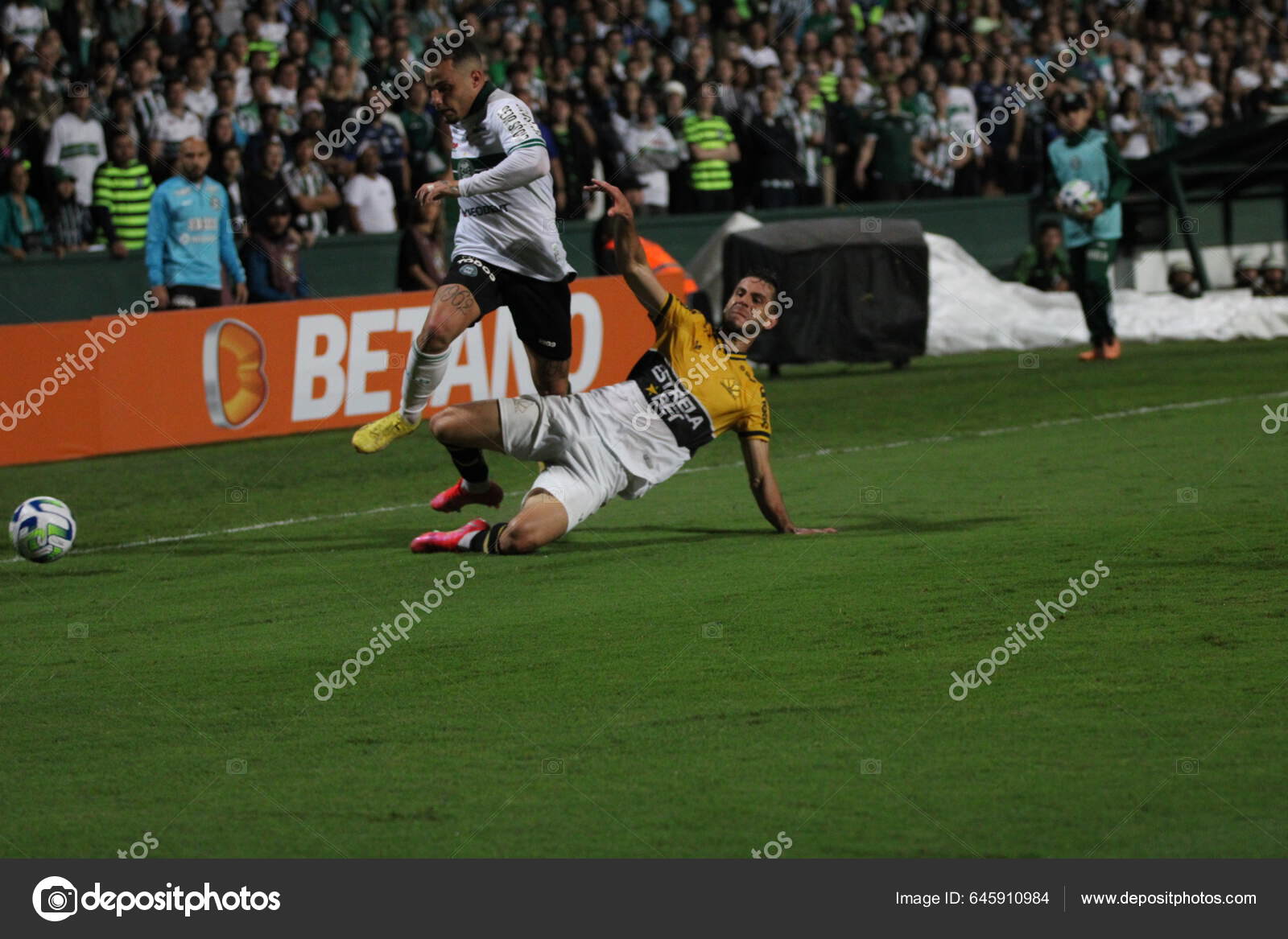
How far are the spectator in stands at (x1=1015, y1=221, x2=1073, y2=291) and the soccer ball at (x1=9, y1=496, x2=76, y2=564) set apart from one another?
16827mm

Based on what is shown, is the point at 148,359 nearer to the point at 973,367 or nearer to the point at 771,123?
the point at 973,367

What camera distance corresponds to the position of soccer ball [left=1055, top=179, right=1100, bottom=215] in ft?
59.6

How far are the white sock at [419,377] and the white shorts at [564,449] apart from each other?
658 millimetres

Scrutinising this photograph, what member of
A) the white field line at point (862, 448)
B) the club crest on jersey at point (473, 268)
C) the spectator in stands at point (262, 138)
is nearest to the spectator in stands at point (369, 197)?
the spectator in stands at point (262, 138)

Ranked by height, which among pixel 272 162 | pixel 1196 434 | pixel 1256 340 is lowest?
pixel 1256 340

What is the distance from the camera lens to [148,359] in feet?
46.2

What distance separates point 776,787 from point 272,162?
13.6 metres

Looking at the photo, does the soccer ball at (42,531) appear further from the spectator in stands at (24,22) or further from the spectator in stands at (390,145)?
the spectator in stands at (390,145)

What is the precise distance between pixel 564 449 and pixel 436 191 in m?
1.35

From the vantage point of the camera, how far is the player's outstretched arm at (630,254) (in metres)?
8.46

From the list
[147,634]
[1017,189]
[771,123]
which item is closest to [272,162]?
[771,123]

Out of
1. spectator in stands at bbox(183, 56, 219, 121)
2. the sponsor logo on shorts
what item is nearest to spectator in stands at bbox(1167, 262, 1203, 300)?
spectator in stands at bbox(183, 56, 219, 121)

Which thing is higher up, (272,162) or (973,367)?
(272,162)

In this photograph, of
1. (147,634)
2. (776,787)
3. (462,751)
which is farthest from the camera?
(147,634)
